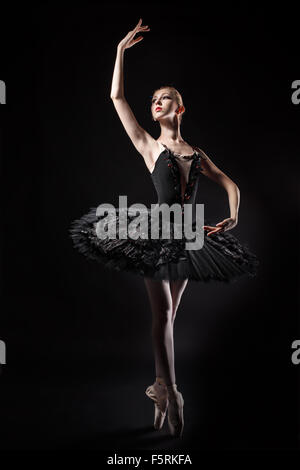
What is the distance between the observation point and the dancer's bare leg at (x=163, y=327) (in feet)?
6.96

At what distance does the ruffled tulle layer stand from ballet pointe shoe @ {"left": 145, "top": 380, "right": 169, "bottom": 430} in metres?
0.58

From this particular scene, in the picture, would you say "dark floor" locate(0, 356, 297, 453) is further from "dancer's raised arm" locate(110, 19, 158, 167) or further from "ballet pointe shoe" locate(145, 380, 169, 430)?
"dancer's raised arm" locate(110, 19, 158, 167)

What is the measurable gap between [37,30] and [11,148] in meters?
0.81

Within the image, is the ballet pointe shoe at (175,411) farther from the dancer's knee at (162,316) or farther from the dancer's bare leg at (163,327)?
the dancer's knee at (162,316)

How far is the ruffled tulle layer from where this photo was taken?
6.48 ft

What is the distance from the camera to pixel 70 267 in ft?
11.0

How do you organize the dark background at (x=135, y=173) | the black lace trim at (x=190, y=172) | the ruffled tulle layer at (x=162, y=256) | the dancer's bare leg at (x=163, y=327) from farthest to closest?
the dark background at (x=135, y=173) → the black lace trim at (x=190, y=172) → the dancer's bare leg at (x=163, y=327) → the ruffled tulle layer at (x=162, y=256)

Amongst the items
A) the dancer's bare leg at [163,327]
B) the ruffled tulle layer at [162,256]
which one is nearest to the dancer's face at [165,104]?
the ruffled tulle layer at [162,256]

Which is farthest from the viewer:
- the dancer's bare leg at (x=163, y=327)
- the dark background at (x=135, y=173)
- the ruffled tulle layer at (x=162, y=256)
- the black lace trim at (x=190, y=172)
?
the dark background at (x=135, y=173)

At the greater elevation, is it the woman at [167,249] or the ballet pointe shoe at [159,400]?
the woman at [167,249]

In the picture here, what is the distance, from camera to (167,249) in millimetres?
2033

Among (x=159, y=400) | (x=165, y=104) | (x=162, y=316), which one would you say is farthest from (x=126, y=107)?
(x=159, y=400)

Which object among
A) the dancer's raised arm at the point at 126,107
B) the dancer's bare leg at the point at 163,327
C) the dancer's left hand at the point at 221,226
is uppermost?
the dancer's raised arm at the point at 126,107
